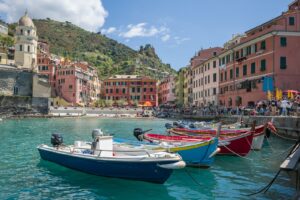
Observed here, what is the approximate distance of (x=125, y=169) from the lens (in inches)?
518

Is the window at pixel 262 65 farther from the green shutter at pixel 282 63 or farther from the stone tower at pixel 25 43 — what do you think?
the stone tower at pixel 25 43

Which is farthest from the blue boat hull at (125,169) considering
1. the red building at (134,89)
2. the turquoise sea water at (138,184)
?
the red building at (134,89)

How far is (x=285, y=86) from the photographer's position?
138 feet

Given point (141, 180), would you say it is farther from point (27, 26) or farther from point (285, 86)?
point (27, 26)

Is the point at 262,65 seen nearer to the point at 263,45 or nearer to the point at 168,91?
the point at 263,45

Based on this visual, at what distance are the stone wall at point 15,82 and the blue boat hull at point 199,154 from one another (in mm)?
79662

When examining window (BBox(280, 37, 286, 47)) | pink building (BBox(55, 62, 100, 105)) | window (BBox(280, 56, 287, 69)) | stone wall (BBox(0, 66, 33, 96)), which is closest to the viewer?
window (BBox(280, 56, 287, 69))

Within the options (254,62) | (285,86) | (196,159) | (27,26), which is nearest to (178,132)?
(196,159)

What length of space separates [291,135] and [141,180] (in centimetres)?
2088

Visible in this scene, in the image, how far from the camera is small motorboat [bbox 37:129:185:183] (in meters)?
12.6

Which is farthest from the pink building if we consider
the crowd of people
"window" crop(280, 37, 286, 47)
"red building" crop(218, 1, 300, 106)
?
"window" crop(280, 37, 286, 47)

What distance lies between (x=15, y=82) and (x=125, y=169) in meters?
82.6

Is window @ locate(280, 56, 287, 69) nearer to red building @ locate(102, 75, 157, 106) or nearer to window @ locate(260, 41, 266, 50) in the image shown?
window @ locate(260, 41, 266, 50)

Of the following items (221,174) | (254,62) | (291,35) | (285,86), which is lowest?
(221,174)
